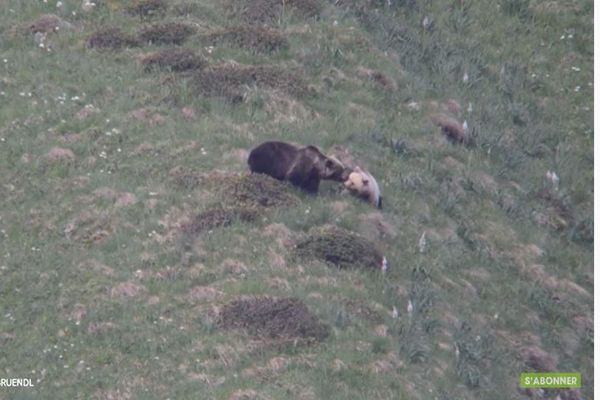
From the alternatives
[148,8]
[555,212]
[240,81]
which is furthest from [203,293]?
[148,8]

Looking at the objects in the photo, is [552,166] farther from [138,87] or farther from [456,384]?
[456,384]

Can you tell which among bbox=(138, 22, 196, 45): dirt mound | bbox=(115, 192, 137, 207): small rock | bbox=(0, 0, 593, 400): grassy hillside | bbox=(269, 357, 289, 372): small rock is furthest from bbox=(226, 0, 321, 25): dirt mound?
bbox=(269, 357, 289, 372): small rock

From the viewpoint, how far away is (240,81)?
2347 centimetres

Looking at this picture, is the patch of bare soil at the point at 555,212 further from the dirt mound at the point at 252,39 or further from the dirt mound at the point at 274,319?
the dirt mound at the point at 274,319

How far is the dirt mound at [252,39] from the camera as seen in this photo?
982 inches

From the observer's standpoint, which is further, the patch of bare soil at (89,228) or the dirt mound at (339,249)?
the patch of bare soil at (89,228)

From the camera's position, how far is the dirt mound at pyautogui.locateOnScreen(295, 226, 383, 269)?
61.9 ft

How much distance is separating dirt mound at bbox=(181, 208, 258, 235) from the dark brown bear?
3.44 feet

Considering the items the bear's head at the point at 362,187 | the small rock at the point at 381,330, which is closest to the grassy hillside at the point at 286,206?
the small rock at the point at 381,330

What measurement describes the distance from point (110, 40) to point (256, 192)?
6.12 meters

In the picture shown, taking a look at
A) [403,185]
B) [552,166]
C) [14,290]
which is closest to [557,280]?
[403,185]

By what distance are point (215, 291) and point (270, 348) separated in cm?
157

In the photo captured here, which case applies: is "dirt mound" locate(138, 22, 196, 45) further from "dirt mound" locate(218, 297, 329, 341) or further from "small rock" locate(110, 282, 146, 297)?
"dirt mound" locate(218, 297, 329, 341)

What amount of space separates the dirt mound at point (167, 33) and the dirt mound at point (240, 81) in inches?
58.9
